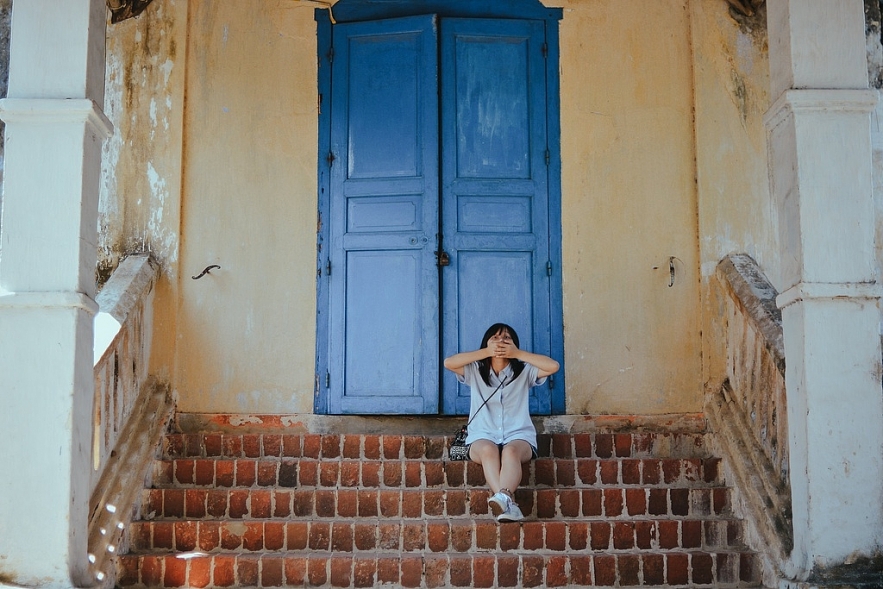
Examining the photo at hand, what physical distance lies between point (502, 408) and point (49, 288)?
2556 mm

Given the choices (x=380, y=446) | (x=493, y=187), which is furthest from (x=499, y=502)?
(x=493, y=187)

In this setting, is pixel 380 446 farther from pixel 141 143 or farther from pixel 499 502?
pixel 141 143

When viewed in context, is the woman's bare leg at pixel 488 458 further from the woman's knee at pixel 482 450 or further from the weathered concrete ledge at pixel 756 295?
the weathered concrete ledge at pixel 756 295

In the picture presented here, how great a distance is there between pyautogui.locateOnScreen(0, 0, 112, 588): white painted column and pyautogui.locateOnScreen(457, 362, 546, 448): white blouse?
2132 millimetres

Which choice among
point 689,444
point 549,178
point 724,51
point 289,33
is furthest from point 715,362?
point 289,33

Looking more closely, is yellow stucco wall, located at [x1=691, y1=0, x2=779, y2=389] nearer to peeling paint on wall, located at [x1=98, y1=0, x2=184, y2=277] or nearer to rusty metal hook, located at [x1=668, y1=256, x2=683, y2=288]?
rusty metal hook, located at [x1=668, y1=256, x2=683, y2=288]

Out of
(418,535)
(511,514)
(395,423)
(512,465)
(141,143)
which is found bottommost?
(418,535)

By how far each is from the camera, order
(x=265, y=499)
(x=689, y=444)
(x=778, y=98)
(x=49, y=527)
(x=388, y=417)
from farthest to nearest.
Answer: (x=388, y=417), (x=689, y=444), (x=265, y=499), (x=778, y=98), (x=49, y=527)

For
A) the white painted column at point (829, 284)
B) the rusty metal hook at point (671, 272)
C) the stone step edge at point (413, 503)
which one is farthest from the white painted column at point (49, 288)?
the rusty metal hook at point (671, 272)

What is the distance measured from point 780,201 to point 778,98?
0.50 m

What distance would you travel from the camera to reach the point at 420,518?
19.1 ft

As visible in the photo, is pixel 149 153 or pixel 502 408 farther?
pixel 149 153

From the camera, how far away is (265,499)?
5.92 metres

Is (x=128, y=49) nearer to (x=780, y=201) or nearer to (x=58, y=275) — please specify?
(x=58, y=275)
